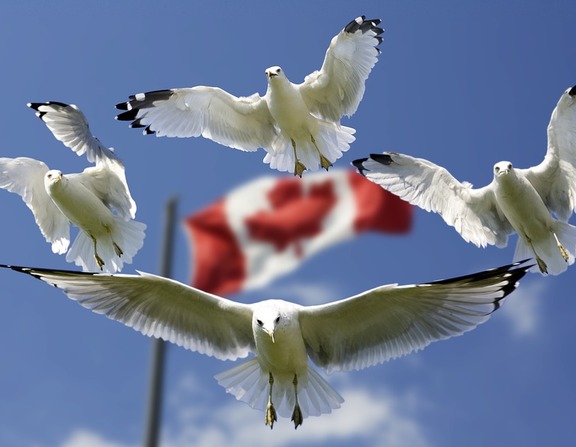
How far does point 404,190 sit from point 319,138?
2.79ft

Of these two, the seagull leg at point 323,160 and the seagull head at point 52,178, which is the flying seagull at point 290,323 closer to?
the seagull head at point 52,178

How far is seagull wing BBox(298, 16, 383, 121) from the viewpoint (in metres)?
8.82

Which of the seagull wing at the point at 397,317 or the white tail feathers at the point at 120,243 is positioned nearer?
the seagull wing at the point at 397,317

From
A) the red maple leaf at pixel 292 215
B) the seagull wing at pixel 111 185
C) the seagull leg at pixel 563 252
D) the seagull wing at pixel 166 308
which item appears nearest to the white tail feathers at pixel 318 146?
the seagull wing at pixel 111 185

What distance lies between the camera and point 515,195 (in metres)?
8.15

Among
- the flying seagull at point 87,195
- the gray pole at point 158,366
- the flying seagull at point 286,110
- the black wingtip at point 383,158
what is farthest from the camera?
the black wingtip at point 383,158

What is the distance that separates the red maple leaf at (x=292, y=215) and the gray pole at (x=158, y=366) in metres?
2.92

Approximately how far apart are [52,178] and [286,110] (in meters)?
1.83

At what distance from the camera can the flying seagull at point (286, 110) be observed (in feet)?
29.2

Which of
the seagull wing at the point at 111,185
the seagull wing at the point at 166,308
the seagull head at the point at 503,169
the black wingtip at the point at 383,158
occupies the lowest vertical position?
the seagull wing at the point at 166,308

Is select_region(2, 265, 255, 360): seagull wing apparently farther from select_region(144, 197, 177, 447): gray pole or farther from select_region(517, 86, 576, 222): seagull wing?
select_region(517, 86, 576, 222): seagull wing

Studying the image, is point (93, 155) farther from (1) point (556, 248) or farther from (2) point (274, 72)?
(1) point (556, 248)

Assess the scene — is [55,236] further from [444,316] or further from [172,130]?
[444,316]

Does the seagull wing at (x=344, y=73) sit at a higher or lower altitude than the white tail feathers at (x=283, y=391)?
higher
